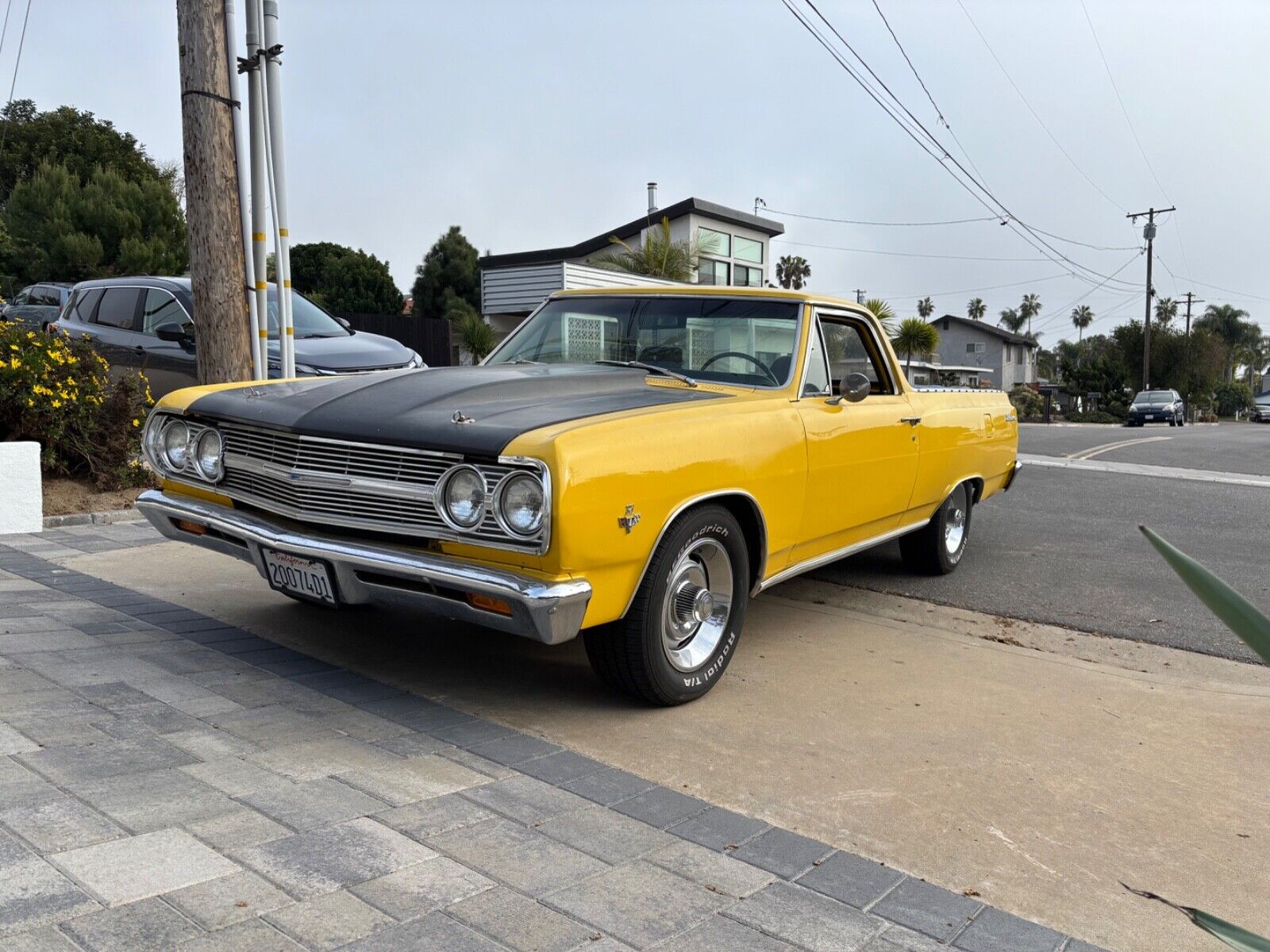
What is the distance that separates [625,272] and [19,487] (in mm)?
19500

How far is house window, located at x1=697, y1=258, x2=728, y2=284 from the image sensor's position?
1135 inches

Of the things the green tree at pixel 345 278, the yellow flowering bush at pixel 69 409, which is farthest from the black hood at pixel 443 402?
the green tree at pixel 345 278

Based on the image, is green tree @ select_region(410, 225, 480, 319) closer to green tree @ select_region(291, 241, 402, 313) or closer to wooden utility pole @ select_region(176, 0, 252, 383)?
green tree @ select_region(291, 241, 402, 313)

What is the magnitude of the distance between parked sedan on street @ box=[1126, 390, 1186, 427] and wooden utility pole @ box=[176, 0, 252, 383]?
34.7 m

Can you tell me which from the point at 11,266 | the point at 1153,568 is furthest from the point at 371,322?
the point at 1153,568

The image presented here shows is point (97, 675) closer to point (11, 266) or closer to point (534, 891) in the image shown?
point (534, 891)

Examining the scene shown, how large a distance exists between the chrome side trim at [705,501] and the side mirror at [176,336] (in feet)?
24.5

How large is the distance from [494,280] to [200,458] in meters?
23.1

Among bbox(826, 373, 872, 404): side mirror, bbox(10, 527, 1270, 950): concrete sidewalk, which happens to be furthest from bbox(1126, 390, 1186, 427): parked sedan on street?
bbox(826, 373, 872, 404): side mirror

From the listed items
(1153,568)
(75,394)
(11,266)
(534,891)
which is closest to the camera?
(534,891)

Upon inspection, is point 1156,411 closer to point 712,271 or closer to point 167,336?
point 712,271

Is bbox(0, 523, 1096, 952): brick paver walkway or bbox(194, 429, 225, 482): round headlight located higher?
bbox(194, 429, 225, 482): round headlight

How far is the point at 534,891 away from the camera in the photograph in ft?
8.14

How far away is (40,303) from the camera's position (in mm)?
16344
